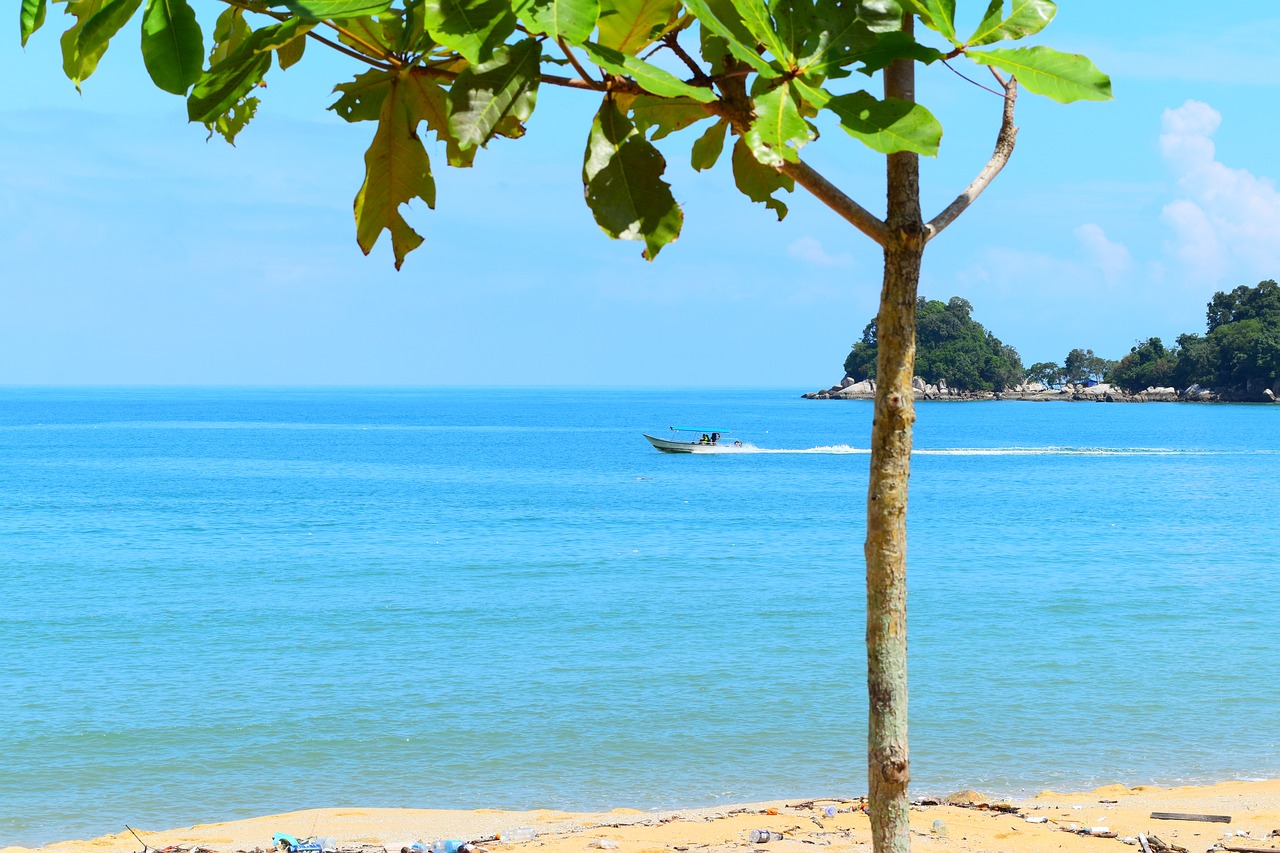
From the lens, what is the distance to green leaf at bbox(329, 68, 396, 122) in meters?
1.78

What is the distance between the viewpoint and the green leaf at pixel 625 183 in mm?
1617

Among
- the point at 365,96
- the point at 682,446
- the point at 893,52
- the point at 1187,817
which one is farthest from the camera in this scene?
the point at 682,446

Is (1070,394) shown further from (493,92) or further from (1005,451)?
(493,92)

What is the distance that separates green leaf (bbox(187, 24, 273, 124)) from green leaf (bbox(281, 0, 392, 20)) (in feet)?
0.83

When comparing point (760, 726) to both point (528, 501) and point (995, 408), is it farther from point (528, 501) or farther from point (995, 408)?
point (995, 408)

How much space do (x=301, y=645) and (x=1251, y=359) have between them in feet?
404

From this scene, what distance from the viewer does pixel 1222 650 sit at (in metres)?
16.2

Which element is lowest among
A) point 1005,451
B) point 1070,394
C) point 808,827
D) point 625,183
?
point 808,827

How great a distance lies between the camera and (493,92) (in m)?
1.46

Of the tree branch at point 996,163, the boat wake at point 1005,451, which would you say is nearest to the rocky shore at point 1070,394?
the boat wake at point 1005,451

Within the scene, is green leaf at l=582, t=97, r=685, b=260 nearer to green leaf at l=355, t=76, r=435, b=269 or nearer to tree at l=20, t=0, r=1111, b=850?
tree at l=20, t=0, r=1111, b=850

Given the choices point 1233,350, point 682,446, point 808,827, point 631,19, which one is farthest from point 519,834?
point 1233,350

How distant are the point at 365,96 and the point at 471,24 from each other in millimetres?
519

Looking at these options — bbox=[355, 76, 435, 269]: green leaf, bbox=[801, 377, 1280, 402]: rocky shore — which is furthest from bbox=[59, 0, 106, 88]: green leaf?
Result: bbox=[801, 377, 1280, 402]: rocky shore
